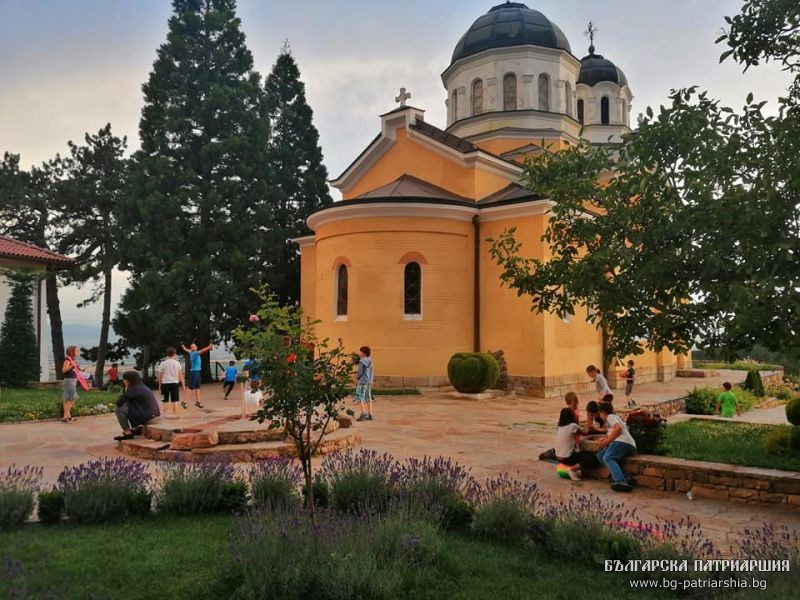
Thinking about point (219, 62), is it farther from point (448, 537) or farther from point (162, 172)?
point (448, 537)

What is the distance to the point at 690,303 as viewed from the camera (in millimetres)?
6004

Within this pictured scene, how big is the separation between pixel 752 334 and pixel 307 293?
19834mm

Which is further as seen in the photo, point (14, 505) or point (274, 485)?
point (274, 485)

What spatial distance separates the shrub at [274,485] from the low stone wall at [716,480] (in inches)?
159

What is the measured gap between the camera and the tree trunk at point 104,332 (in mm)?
28516

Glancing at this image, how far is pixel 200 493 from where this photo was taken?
5.85 m

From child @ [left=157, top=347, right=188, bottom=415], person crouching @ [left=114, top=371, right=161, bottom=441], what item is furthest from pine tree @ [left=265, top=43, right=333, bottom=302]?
person crouching @ [left=114, top=371, right=161, bottom=441]

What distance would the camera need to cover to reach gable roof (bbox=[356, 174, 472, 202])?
18.8 meters

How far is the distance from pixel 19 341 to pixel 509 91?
66.4 ft

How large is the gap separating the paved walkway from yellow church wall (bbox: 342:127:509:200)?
7916 mm

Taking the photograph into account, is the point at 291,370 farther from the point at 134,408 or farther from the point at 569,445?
the point at 134,408

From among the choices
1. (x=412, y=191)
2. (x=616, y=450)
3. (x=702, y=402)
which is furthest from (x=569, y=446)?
(x=412, y=191)

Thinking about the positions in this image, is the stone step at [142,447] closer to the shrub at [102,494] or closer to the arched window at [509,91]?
the shrub at [102,494]

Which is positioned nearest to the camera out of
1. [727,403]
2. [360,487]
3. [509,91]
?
[360,487]
